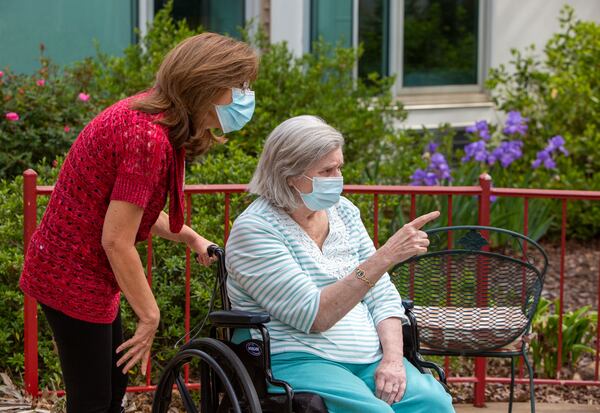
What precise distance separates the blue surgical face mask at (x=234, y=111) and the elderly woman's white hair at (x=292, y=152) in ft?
0.80

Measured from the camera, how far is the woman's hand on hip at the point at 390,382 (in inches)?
140

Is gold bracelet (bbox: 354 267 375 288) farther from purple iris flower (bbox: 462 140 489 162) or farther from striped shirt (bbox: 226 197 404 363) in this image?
purple iris flower (bbox: 462 140 489 162)

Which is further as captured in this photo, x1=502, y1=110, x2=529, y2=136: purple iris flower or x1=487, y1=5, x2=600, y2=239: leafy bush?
x1=487, y1=5, x2=600, y2=239: leafy bush

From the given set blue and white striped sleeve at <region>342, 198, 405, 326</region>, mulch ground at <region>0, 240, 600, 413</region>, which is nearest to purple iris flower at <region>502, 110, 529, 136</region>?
mulch ground at <region>0, 240, 600, 413</region>

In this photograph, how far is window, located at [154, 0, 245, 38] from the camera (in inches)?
323

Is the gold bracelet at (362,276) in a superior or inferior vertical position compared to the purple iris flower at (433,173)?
superior

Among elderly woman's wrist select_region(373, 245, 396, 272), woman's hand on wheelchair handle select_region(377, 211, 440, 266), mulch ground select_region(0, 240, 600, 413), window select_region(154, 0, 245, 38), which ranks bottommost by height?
mulch ground select_region(0, 240, 600, 413)

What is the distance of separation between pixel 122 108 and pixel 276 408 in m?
0.98

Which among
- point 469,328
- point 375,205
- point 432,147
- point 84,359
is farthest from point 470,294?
point 432,147

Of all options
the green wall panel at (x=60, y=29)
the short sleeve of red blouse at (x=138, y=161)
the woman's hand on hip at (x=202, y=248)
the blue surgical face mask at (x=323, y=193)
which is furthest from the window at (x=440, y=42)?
the short sleeve of red blouse at (x=138, y=161)

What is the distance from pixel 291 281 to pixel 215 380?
40 centimetres

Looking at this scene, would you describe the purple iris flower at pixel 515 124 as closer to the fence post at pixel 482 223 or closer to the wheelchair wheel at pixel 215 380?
the fence post at pixel 482 223

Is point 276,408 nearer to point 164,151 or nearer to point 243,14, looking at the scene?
point 164,151

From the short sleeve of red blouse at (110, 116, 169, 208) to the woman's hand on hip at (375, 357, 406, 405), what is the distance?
95 cm
